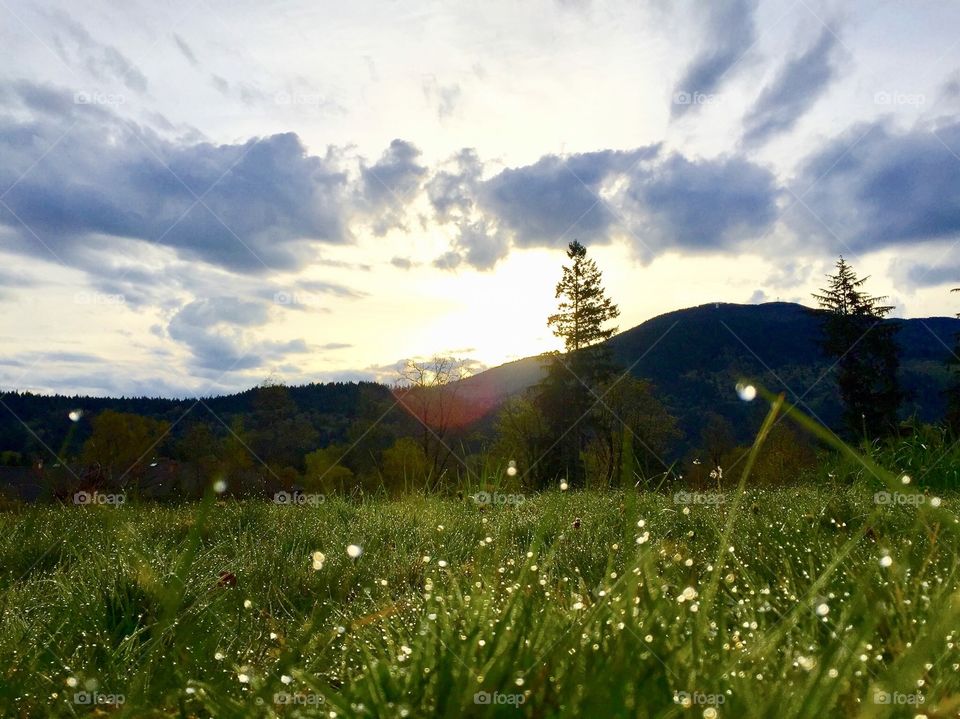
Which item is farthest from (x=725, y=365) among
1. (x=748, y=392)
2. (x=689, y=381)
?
(x=748, y=392)

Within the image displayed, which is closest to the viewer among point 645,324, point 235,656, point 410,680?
point 410,680

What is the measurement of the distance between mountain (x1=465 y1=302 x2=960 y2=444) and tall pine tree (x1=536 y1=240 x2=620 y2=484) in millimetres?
57752

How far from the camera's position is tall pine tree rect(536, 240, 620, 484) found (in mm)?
42281

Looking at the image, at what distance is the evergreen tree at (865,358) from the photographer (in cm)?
4497

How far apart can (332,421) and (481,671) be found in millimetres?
60293

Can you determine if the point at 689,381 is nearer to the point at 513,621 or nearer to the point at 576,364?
the point at 576,364

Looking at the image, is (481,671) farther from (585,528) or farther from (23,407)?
(23,407)

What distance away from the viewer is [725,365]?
501ft

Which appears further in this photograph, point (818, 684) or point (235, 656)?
point (235, 656)

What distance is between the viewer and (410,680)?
1931mm

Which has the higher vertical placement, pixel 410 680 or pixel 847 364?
pixel 847 364

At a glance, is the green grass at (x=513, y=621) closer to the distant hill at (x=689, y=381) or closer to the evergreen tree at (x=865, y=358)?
the distant hill at (x=689, y=381)

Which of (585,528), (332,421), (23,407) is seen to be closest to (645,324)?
(332,421)

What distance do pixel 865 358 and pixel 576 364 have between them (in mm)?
19495
